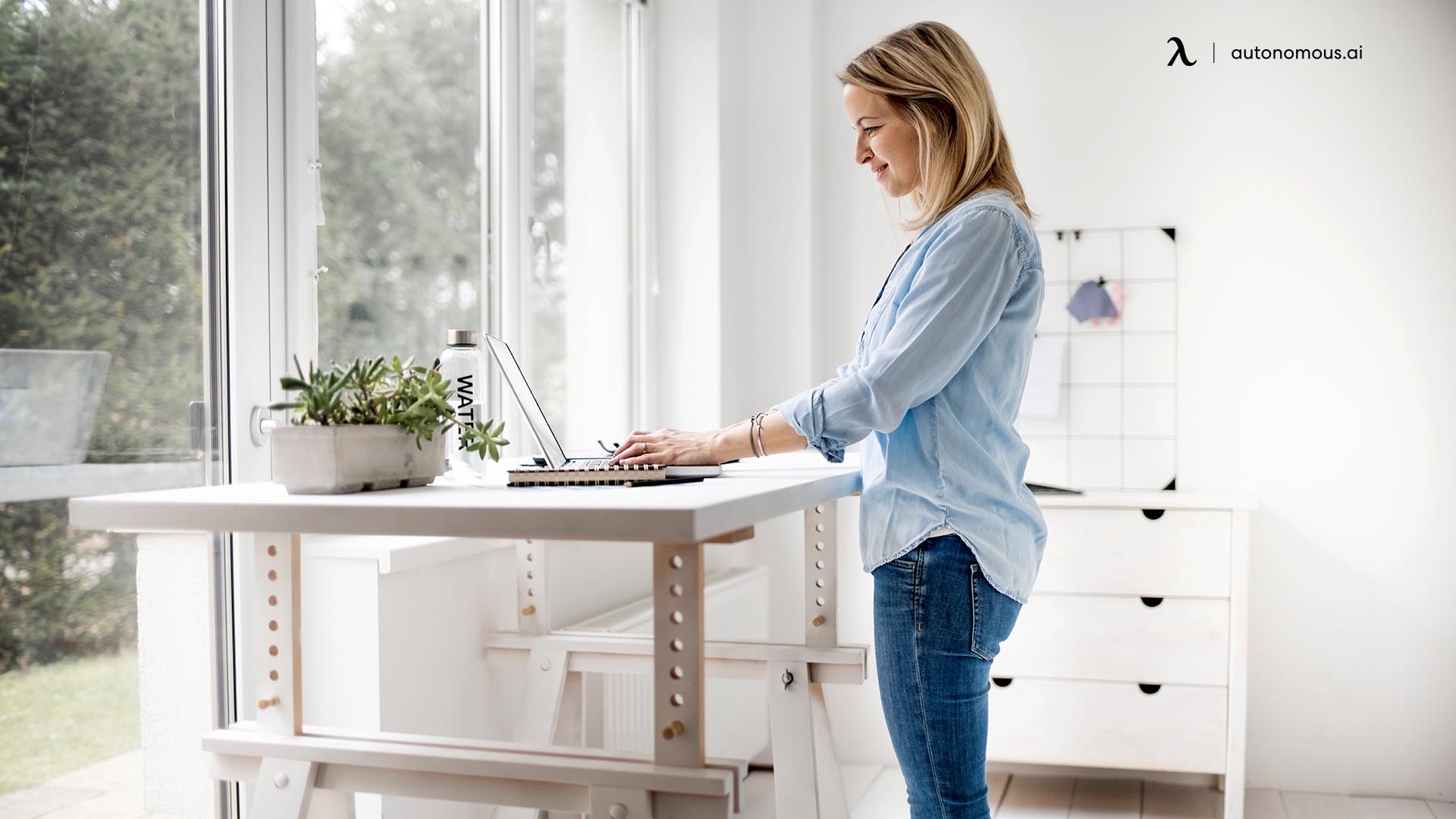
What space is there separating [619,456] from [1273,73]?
2363mm

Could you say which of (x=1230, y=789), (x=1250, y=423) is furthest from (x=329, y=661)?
(x=1250, y=423)

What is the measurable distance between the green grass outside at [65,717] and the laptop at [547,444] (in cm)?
68

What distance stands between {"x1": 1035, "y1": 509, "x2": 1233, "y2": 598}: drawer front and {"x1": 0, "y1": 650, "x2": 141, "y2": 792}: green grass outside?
1.87 metres

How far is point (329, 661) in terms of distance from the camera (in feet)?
6.13

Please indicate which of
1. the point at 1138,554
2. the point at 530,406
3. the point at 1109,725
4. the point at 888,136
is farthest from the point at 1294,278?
the point at 530,406

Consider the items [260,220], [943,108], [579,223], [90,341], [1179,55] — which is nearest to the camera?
[943,108]

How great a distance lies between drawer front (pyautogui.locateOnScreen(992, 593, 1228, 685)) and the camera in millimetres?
2713

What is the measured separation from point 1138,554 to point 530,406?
171 cm

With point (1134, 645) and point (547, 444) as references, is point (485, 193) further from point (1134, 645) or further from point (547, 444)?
point (1134, 645)

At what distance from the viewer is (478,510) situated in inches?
40.9

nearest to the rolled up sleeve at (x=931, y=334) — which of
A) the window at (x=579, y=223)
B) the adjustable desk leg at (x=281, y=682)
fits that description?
the adjustable desk leg at (x=281, y=682)

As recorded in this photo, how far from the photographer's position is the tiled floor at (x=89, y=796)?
1.50m

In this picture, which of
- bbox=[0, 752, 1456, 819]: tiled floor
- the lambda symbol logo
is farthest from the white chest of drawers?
the lambda symbol logo

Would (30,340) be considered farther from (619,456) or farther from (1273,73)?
(1273,73)
